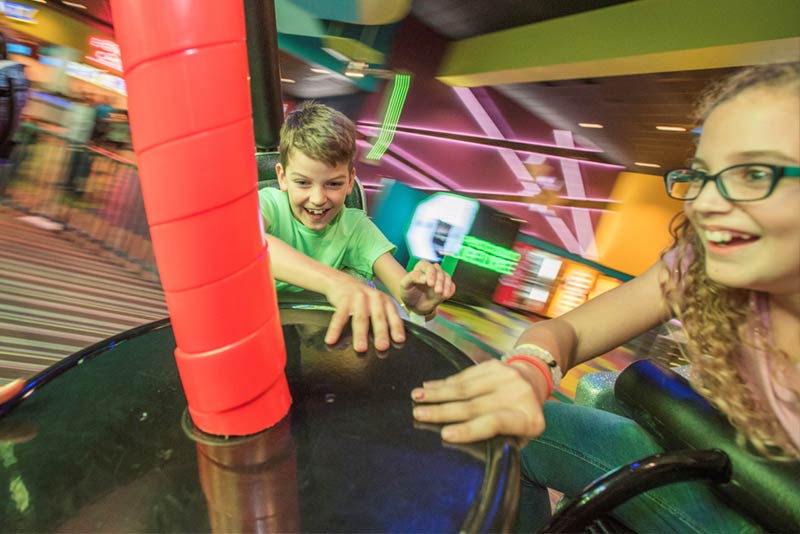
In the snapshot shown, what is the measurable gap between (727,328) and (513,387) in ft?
1.34

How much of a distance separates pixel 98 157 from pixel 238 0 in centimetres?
430

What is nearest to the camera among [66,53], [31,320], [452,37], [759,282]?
[759,282]

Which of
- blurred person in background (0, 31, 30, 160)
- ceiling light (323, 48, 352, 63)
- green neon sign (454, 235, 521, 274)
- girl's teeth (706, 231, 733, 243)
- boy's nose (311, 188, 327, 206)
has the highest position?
ceiling light (323, 48, 352, 63)

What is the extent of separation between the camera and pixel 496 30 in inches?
217

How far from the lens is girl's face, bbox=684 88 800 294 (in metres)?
0.57

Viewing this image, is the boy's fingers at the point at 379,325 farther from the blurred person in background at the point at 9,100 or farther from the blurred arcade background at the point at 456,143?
the blurred person in background at the point at 9,100

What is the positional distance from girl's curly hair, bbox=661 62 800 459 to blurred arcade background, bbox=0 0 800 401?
17cm

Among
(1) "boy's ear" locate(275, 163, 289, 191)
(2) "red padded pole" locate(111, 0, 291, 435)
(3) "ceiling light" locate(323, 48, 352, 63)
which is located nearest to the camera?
(2) "red padded pole" locate(111, 0, 291, 435)

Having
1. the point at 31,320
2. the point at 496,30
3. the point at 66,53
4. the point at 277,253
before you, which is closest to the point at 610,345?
the point at 277,253

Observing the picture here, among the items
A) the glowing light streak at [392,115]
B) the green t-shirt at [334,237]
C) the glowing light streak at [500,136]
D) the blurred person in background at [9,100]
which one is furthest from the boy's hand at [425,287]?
the glowing light streak at [500,136]

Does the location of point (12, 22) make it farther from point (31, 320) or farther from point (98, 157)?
point (31, 320)

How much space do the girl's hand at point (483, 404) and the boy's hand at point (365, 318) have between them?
0.50 feet

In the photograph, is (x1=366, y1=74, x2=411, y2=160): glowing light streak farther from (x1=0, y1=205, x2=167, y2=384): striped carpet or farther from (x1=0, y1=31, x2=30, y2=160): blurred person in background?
(x1=0, y1=205, x2=167, y2=384): striped carpet

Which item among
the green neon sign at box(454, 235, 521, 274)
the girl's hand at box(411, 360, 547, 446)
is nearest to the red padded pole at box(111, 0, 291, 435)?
the girl's hand at box(411, 360, 547, 446)
